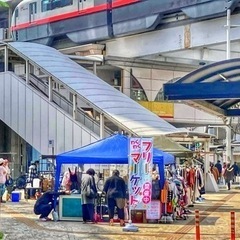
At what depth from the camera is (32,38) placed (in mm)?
45875

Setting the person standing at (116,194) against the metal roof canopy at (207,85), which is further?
the metal roof canopy at (207,85)

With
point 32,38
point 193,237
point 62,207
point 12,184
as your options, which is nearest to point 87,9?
point 32,38

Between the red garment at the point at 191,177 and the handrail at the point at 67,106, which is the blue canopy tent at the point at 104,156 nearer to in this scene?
the red garment at the point at 191,177

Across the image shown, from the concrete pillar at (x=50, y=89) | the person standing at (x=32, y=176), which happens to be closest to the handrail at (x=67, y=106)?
the concrete pillar at (x=50, y=89)

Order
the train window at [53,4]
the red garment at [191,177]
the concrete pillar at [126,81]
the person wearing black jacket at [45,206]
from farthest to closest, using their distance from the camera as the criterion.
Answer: the concrete pillar at [126,81] < the train window at [53,4] < the red garment at [191,177] < the person wearing black jacket at [45,206]

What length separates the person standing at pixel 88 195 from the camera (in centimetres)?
1791

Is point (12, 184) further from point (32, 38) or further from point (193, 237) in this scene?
point (32, 38)

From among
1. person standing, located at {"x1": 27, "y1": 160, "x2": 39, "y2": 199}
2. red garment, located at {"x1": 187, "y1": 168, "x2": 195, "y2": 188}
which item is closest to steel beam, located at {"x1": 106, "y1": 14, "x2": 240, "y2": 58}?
person standing, located at {"x1": 27, "y1": 160, "x2": 39, "y2": 199}

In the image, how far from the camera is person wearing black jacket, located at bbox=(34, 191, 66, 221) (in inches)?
740

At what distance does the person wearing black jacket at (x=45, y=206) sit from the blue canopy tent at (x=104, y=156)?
21.3 inches

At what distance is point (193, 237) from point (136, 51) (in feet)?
94.5

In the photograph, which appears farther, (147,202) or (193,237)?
(147,202)

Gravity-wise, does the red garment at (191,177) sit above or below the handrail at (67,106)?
below

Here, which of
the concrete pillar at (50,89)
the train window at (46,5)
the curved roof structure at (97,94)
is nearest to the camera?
the curved roof structure at (97,94)
